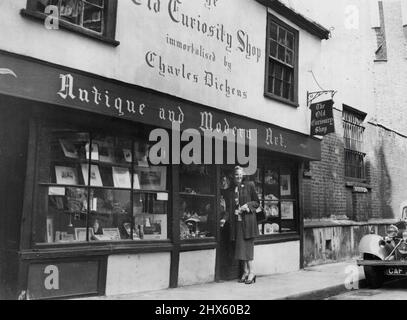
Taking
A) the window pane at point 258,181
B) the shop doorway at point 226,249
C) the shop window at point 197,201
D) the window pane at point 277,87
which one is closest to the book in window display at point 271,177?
the window pane at point 258,181

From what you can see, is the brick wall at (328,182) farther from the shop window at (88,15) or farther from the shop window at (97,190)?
the shop window at (88,15)

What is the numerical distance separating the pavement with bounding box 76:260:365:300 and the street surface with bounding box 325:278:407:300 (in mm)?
214

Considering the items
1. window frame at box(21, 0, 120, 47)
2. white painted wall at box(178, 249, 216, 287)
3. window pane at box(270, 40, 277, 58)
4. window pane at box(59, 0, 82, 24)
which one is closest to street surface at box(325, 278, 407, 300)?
white painted wall at box(178, 249, 216, 287)

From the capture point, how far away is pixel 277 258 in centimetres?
988

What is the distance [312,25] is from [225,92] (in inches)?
146

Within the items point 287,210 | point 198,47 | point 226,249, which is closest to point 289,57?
point 198,47

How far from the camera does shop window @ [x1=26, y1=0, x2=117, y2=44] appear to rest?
608cm

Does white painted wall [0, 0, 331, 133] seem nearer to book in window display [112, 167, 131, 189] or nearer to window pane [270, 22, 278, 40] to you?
window pane [270, 22, 278, 40]

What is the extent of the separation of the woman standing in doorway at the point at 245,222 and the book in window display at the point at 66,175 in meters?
2.84

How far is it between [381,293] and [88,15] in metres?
6.51

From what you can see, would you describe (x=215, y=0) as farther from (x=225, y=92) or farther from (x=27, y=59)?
(x=27, y=59)

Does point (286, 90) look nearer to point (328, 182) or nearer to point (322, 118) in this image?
point (322, 118)

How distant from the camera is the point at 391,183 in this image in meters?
16.1

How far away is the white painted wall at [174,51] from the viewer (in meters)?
5.66
